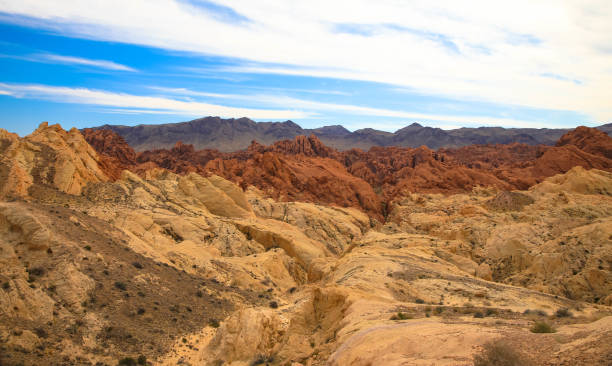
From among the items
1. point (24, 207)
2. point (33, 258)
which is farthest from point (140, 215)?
point (33, 258)

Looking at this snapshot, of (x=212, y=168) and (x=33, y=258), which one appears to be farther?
(x=212, y=168)

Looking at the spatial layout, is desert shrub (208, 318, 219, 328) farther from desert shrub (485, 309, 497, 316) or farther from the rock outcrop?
the rock outcrop

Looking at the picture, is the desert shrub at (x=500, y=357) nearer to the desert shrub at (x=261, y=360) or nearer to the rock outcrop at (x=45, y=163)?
the desert shrub at (x=261, y=360)

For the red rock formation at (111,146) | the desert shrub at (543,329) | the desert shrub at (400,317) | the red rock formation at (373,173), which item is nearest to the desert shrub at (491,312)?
the desert shrub at (400,317)

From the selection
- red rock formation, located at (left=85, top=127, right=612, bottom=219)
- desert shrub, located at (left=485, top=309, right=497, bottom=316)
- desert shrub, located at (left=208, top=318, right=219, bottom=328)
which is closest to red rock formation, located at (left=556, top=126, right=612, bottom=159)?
red rock formation, located at (left=85, top=127, right=612, bottom=219)

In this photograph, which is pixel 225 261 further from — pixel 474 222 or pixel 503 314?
pixel 474 222

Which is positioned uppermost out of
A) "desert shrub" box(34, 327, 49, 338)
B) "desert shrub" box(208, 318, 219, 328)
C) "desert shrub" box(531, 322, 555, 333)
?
"desert shrub" box(531, 322, 555, 333)
